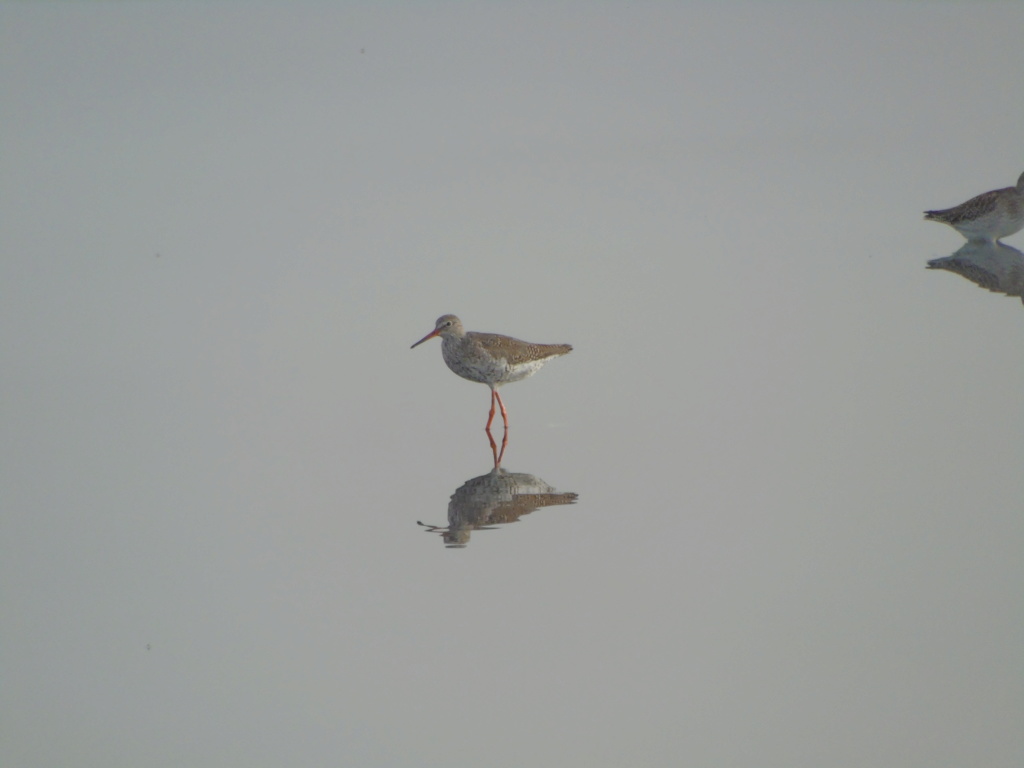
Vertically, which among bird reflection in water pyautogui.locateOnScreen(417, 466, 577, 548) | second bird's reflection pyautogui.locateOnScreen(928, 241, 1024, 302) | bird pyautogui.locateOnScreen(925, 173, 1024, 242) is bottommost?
bird reflection in water pyautogui.locateOnScreen(417, 466, 577, 548)

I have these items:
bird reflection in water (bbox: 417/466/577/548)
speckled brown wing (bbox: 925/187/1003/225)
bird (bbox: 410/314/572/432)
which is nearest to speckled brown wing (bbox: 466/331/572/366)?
bird (bbox: 410/314/572/432)

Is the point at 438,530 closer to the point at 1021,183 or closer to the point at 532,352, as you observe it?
the point at 532,352

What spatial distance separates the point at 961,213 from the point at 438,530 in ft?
24.6

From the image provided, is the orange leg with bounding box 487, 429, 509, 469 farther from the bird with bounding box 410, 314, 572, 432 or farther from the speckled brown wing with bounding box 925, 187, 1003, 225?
the speckled brown wing with bounding box 925, 187, 1003, 225

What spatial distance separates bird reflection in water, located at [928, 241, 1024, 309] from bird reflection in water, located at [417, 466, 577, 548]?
5368mm

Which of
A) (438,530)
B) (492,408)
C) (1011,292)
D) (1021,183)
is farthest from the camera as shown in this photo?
(1021,183)

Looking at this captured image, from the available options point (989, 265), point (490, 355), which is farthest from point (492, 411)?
point (989, 265)

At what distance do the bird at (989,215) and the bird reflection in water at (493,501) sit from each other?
20.9ft

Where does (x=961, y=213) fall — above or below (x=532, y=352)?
above

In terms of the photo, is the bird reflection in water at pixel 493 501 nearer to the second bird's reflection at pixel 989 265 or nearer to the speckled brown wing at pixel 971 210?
the second bird's reflection at pixel 989 265

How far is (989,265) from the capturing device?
12.8 metres

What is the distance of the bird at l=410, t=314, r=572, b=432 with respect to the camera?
1056 cm

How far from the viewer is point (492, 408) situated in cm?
1045

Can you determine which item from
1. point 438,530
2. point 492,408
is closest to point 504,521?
point 438,530
